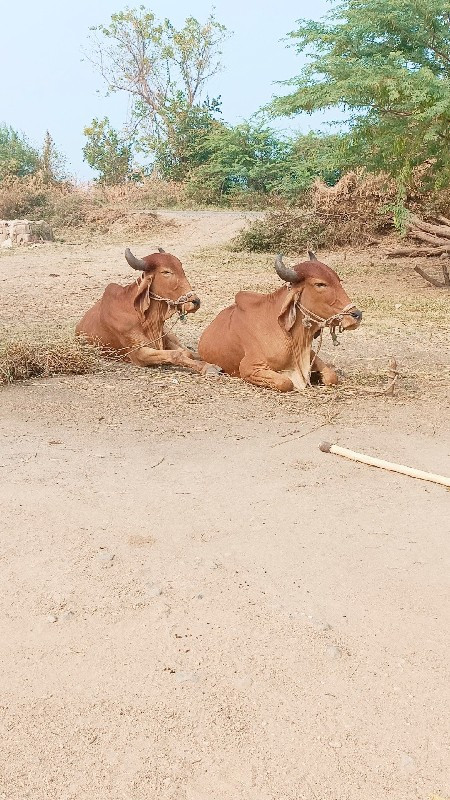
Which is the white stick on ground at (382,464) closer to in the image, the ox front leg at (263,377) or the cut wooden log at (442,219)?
the ox front leg at (263,377)

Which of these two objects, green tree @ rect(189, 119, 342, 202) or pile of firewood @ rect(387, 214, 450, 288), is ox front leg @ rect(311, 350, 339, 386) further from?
green tree @ rect(189, 119, 342, 202)

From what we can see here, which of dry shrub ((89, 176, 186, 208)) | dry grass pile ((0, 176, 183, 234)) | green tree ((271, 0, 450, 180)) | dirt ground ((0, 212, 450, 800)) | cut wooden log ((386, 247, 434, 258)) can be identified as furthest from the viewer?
dry shrub ((89, 176, 186, 208))

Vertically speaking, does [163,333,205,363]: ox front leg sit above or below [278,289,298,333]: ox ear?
below

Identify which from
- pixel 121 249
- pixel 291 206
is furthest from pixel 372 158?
pixel 291 206

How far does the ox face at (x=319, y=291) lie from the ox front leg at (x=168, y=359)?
1143mm

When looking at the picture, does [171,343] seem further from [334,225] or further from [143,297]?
[334,225]

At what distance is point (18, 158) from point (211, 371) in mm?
28680

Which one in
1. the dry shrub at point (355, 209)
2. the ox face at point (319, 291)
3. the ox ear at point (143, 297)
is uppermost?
the ox face at point (319, 291)

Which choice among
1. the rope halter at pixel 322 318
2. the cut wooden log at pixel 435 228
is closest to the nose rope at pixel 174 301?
the rope halter at pixel 322 318

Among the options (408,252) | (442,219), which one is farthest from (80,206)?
(442,219)

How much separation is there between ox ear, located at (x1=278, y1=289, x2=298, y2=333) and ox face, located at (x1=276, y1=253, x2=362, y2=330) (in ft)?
0.15

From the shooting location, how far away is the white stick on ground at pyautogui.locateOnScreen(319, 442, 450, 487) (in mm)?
5445

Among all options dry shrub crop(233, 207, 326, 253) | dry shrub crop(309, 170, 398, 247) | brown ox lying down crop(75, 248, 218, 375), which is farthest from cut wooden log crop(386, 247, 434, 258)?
brown ox lying down crop(75, 248, 218, 375)

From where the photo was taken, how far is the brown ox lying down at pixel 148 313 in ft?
26.7
